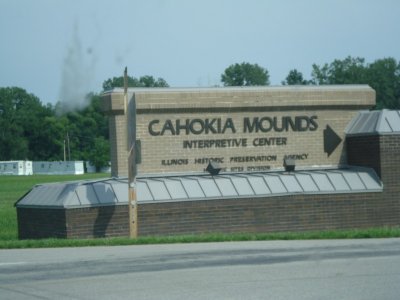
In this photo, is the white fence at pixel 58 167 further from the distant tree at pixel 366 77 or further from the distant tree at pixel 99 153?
the distant tree at pixel 366 77

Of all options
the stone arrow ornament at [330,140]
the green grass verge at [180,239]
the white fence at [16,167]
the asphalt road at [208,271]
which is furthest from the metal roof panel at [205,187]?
Answer: the white fence at [16,167]

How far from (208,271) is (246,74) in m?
73.4

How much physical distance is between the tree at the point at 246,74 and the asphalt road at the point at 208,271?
63.5 m

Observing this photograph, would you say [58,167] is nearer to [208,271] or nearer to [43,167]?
[43,167]

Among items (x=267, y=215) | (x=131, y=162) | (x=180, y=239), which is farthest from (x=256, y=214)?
(x=180, y=239)

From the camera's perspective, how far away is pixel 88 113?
229 ft

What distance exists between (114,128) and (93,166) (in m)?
76.8

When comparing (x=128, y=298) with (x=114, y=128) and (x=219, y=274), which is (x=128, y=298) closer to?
(x=219, y=274)

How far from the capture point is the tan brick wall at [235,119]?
22.2m

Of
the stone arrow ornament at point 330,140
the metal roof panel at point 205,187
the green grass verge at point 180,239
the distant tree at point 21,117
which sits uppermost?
the distant tree at point 21,117

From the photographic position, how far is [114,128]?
872 inches

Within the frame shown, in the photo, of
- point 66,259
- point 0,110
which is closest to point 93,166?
point 0,110

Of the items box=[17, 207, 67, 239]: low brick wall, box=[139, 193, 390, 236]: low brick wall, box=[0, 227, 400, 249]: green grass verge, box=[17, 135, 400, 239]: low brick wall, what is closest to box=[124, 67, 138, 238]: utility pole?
box=[17, 135, 400, 239]: low brick wall

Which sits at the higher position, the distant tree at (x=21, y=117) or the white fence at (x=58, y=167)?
the distant tree at (x=21, y=117)
